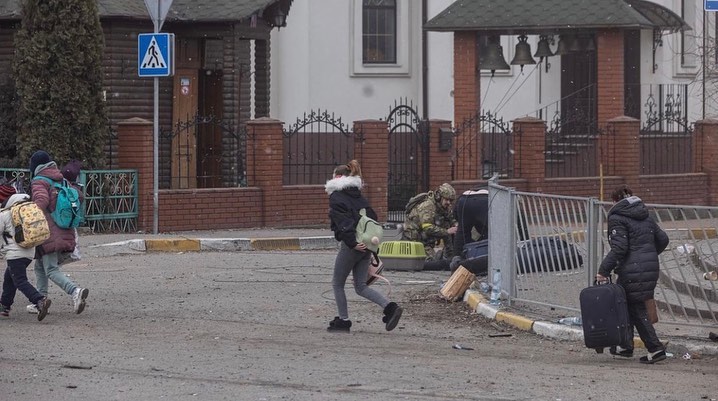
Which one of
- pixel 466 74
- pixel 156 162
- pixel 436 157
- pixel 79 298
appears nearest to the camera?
pixel 79 298

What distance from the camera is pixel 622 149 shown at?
25734 millimetres

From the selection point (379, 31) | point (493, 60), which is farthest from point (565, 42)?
point (379, 31)

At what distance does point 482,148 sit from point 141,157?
6.89m

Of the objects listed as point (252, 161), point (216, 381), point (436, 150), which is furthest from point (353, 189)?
point (436, 150)

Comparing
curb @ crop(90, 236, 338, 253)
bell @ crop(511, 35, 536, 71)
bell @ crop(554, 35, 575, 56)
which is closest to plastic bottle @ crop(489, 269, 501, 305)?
curb @ crop(90, 236, 338, 253)

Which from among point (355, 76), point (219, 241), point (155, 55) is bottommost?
point (219, 241)

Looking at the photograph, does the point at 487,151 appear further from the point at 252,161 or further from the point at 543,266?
the point at 543,266

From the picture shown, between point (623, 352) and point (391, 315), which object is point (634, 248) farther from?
point (391, 315)

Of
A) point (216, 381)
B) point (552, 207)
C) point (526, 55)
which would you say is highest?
point (526, 55)

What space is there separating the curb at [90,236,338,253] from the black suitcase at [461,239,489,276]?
5053 mm

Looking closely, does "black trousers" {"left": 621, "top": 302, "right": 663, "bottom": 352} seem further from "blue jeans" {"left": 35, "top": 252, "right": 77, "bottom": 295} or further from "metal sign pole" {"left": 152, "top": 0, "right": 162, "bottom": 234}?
"metal sign pole" {"left": 152, "top": 0, "right": 162, "bottom": 234}

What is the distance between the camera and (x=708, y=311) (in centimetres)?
1154

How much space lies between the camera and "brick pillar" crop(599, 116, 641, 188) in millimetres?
25656

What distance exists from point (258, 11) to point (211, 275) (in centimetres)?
917
